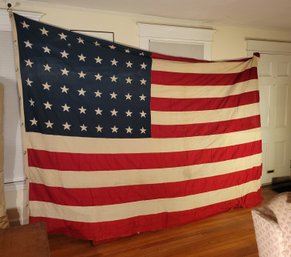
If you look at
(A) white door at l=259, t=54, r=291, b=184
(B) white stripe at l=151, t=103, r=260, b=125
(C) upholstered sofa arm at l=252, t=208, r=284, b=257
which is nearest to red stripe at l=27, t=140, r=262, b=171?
(B) white stripe at l=151, t=103, r=260, b=125

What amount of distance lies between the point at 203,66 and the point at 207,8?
1.94 feet

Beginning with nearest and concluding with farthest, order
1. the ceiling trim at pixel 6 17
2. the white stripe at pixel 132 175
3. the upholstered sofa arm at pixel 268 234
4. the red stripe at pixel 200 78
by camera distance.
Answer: the upholstered sofa arm at pixel 268 234 → the ceiling trim at pixel 6 17 → the white stripe at pixel 132 175 → the red stripe at pixel 200 78

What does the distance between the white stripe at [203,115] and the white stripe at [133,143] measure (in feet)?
0.58

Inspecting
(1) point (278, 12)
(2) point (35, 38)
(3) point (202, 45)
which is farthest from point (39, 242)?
(1) point (278, 12)

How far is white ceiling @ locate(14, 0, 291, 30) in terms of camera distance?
2402 millimetres

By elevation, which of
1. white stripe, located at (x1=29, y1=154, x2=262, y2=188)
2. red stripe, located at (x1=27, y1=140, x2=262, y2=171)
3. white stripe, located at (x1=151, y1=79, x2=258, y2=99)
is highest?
white stripe, located at (x1=151, y1=79, x2=258, y2=99)

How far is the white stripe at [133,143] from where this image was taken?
2.35 meters

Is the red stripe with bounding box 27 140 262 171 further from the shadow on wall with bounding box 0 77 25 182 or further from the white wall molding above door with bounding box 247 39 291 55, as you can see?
the white wall molding above door with bounding box 247 39 291 55

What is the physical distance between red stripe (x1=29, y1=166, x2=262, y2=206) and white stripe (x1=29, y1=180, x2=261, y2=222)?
40 millimetres

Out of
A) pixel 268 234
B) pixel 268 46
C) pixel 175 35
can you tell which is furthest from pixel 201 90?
pixel 268 234

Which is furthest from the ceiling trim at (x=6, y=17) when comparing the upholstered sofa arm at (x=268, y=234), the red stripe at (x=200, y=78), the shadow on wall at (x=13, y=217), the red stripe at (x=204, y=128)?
the upholstered sofa arm at (x=268, y=234)

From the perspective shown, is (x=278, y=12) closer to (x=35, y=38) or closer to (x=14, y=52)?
(x=35, y=38)

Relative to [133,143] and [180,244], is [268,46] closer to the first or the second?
[133,143]

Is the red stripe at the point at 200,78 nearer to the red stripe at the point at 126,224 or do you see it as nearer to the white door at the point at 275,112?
the white door at the point at 275,112
